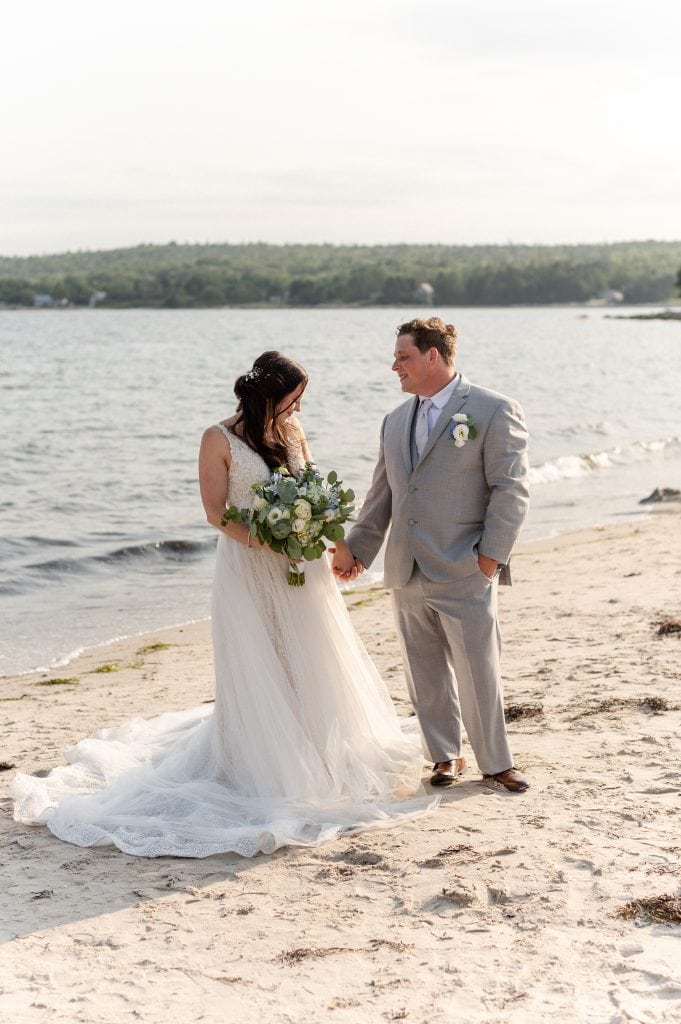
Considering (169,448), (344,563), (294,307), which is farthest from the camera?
(294,307)

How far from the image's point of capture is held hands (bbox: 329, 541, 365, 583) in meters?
6.21

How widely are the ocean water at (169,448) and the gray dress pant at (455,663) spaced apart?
5.20 metres

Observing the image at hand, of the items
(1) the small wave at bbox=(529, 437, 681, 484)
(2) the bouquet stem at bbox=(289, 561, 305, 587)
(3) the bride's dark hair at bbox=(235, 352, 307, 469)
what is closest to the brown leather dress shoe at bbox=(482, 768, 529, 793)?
(2) the bouquet stem at bbox=(289, 561, 305, 587)

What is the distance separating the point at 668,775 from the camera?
6.01m

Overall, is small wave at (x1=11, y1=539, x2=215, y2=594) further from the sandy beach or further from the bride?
the bride

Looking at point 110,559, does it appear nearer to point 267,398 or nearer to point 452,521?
point 267,398

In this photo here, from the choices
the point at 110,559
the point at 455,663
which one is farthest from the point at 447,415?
the point at 110,559

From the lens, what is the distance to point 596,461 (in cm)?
2389

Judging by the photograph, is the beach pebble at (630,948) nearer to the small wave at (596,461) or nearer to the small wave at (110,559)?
the small wave at (110,559)

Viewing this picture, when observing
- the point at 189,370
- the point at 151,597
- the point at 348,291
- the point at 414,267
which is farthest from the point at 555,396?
the point at 414,267

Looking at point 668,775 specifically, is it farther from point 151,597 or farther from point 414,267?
point 414,267

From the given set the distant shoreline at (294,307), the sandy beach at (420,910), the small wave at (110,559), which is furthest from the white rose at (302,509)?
the distant shoreline at (294,307)

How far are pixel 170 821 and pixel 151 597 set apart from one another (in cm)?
749

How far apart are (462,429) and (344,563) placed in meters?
1.05
